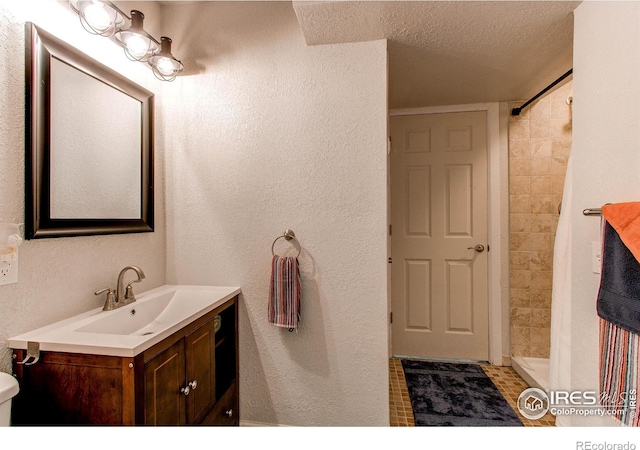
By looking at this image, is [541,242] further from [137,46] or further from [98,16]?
[98,16]

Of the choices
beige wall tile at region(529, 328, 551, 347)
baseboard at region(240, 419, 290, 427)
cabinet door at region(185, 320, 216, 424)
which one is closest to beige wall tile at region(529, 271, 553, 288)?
beige wall tile at region(529, 328, 551, 347)

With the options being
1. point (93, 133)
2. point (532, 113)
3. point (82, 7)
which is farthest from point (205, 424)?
point (532, 113)

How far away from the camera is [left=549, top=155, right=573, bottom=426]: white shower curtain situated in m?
1.55

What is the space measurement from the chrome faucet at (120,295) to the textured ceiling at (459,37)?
137 centimetres

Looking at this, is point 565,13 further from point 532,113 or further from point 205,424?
point 205,424

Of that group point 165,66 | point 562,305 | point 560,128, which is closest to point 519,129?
point 560,128

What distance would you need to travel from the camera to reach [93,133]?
1.34 m

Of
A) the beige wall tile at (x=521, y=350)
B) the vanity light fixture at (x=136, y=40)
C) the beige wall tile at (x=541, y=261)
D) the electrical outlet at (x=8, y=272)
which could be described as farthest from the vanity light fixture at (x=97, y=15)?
the beige wall tile at (x=521, y=350)

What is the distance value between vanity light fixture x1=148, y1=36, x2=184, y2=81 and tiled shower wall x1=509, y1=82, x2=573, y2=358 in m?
2.41

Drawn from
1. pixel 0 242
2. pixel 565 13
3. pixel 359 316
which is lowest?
pixel 359 316

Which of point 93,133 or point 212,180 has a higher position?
point 93,133

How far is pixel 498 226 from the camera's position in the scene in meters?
2.44

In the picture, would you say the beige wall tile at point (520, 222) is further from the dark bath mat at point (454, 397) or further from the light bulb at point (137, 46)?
the light bulb at point (137, 46)

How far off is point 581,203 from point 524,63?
1.03 metres
